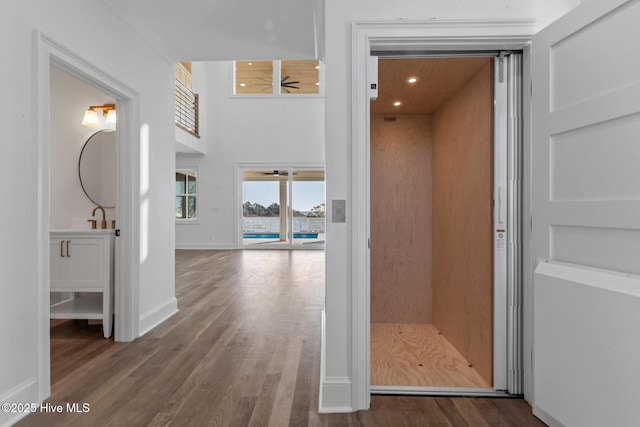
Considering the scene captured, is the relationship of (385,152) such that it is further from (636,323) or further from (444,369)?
(636,323)

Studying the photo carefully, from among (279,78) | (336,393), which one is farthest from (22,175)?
(279,78)

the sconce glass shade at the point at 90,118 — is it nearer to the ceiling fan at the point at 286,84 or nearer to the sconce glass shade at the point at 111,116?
the sconce glass shade at the point at 111,116

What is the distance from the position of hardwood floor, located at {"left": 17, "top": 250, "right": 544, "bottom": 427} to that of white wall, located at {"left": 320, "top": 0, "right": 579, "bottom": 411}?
233 mm

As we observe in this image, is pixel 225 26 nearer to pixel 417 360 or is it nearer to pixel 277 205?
pixel 417 360

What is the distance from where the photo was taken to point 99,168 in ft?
11.1

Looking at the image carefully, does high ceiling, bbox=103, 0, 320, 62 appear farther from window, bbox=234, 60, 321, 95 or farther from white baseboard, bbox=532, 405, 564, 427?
window, bbox=234, 60, 321, 95

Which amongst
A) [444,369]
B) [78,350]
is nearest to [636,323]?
[444,369]

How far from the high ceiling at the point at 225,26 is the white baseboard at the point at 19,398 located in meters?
2.46

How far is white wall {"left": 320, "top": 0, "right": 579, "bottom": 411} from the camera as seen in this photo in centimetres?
180

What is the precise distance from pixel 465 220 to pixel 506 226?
0.45 meters

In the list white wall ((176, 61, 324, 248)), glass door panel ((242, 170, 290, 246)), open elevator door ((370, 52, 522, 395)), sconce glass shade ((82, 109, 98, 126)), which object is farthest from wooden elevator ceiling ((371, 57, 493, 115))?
glass door panel ((242, 170, 290, 246))

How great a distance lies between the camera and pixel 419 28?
5.92ft

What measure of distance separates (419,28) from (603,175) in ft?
3.57

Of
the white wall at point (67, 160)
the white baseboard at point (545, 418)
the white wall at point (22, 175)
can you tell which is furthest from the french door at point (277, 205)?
the white baseboard at point (545, 418)
